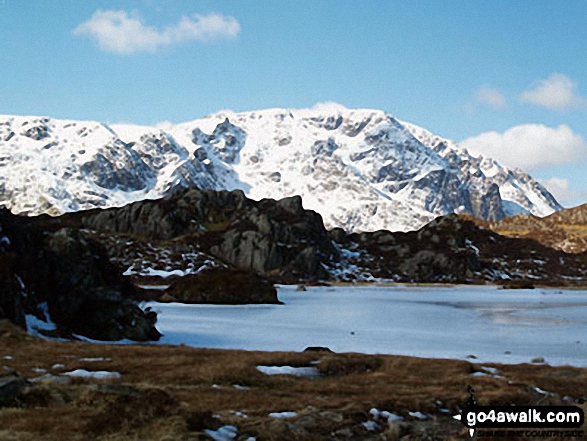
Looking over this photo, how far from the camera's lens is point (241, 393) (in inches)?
941

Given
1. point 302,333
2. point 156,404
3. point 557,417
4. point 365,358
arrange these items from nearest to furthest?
1. point 156,404
2. point 557,417
3. point 365,358
4. point 302,333

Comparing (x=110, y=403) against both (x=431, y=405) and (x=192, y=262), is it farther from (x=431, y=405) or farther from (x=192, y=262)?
(x=192, y=262)

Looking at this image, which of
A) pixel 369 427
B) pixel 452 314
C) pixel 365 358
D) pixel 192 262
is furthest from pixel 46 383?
pixel 192 262

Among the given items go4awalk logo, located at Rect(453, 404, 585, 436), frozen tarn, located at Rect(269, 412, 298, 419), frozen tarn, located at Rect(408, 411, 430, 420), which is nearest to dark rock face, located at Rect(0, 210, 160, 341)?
frozen tarn, located at Rect(269, 412, 298, 419)

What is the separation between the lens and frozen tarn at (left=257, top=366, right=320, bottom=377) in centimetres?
2997

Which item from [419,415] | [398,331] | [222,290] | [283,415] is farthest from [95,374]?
[222,290]

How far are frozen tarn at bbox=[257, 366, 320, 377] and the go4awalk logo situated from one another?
40.4 ft

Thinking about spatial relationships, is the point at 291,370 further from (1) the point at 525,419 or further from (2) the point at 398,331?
(2) the point at 398,331

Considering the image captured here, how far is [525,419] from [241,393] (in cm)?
1042

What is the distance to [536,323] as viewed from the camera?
6556 centimetres

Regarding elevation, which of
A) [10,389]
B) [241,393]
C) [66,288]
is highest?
[66,288]

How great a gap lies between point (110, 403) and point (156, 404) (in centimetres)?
132

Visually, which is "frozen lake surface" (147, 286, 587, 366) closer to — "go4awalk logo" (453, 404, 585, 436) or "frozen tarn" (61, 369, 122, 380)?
"frozen tarn" (61, 369, 122, 380)

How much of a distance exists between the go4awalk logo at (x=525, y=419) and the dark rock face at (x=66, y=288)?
34572mm
